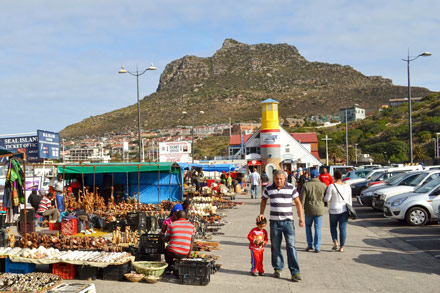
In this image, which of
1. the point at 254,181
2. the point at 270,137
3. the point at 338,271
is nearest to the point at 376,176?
the point at 254,181

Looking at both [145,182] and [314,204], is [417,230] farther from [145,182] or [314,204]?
[145,182]

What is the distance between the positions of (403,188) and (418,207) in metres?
2.85

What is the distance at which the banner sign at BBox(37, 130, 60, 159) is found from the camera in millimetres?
20344

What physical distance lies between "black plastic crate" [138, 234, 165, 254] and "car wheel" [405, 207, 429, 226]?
921cm

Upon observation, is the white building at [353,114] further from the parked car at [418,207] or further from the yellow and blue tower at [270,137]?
the parked car at [418,207]

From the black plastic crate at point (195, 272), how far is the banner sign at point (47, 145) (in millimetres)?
14420

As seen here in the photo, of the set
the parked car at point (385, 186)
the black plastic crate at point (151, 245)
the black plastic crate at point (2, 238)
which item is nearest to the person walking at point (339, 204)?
the black plastic crate at point (151, 245)

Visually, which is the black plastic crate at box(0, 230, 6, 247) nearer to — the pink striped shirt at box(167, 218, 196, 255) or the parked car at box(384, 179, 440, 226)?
the pink striped shirt at box(167, 218, 196, 255)

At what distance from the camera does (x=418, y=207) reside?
1463 cm

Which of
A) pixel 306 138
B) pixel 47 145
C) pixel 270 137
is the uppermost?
pixel 306 138

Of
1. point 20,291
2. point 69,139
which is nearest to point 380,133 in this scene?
point 69,139

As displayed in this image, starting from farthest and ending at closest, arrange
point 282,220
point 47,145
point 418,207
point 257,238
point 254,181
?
point 254,181
point 47,145
point 418,207
point 257,238
point 282,220

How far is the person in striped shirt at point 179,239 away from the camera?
8.46 meters

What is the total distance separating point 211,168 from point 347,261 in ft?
98.3
